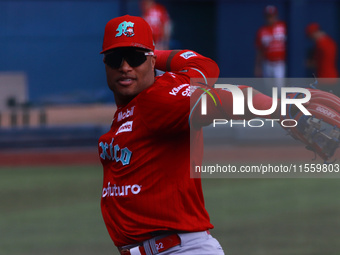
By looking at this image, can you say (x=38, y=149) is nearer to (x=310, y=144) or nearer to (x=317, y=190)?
(x=317, y=190)

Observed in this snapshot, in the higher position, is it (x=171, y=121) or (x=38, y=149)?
(x=171, y=121)

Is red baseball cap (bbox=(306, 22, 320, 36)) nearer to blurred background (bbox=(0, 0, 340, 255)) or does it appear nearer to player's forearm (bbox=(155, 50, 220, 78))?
blurred background (bbox=(0, 0, 340, 255))

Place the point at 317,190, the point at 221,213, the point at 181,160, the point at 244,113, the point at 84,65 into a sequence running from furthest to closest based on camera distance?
1. the point at 84,65
2. the point at 317,190
3. the point at 221,213
4. the point at 181,160
5. the point at 244,113

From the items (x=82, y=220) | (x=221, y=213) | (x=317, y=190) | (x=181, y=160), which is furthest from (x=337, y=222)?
(x=181, y=160)

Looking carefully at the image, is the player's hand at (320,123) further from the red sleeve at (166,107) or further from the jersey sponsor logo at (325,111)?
the red sleeve at (166,107)

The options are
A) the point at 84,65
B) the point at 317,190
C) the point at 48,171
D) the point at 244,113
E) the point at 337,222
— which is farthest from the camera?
the point at 84,65

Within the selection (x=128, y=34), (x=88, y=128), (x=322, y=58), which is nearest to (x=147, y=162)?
(x=128, y=34)

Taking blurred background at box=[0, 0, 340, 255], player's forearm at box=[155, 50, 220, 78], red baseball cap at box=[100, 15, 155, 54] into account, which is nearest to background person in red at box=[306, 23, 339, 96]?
blurred background at box=[0, 0, 340, 255]

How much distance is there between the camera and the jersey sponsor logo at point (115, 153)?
143 inches

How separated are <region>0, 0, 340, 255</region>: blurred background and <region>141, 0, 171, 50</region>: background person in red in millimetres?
293

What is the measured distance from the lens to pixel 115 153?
145 inches

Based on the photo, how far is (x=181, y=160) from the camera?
3.59 metres

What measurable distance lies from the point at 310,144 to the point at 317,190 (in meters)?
8.13

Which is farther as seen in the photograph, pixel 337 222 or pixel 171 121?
pixel 337 222
